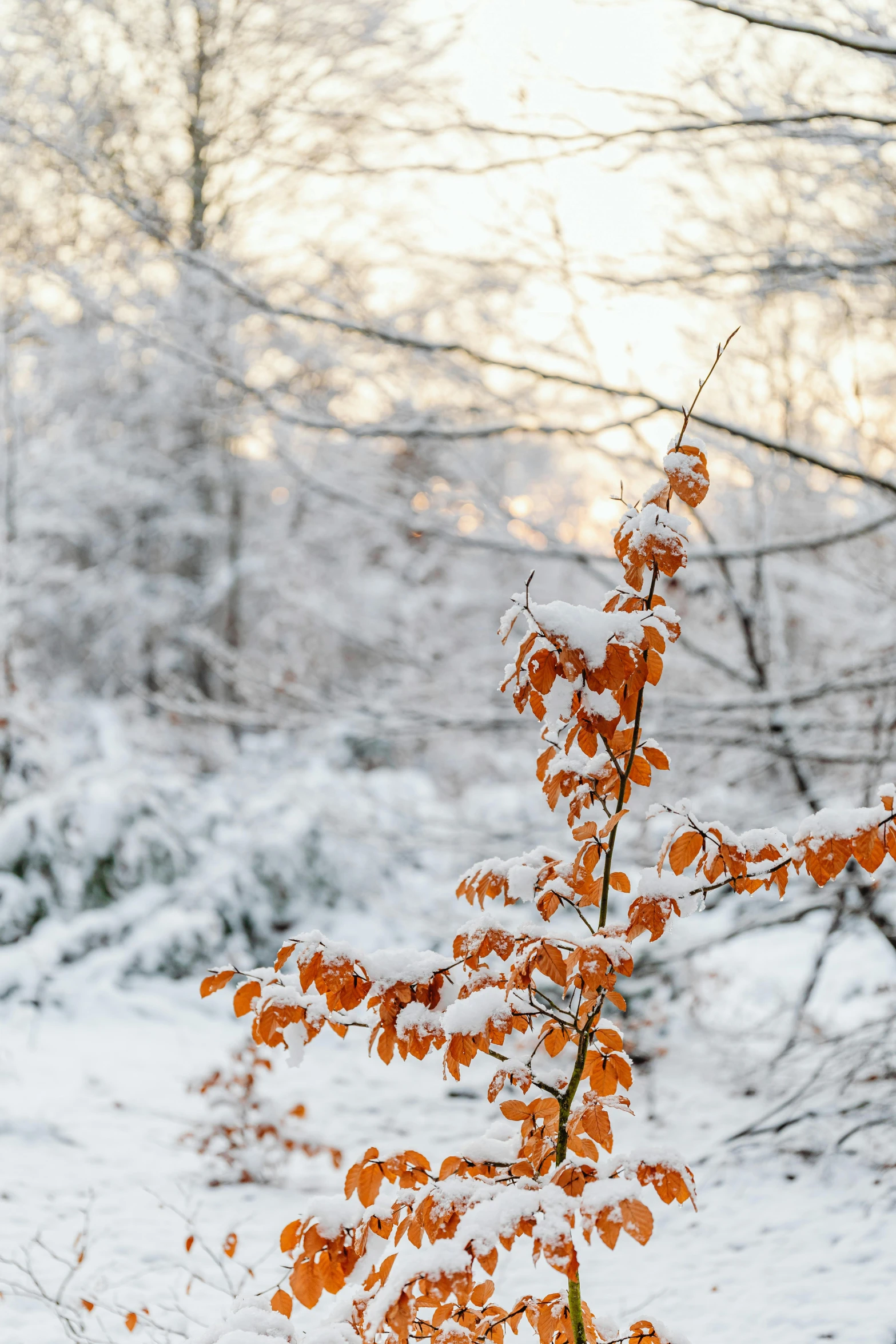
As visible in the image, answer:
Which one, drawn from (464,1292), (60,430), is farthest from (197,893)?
(464,1292)

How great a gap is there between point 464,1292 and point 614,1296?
2.08 meters

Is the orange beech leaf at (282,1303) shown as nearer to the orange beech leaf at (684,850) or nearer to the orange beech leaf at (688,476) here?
the orange beech leaf at (684,850)

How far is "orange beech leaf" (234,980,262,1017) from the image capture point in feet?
5.05

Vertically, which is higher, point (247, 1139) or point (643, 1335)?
point (247, 1139)

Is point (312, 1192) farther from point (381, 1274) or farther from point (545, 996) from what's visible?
point (545, 996)

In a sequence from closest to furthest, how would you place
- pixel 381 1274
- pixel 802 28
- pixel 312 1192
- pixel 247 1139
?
pixel 381 1274 < pixel 802 28 < pixel 312 1192 < pixel 247 1139

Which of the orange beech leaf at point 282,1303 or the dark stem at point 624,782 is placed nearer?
the dark stem at point 624,782

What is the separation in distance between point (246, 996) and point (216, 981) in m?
0.09

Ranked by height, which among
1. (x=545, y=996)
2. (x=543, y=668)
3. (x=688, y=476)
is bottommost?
(x=545, y=996)

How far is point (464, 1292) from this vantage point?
136 cm

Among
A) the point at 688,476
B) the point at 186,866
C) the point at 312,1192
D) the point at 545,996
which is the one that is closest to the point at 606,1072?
the point at 545,996

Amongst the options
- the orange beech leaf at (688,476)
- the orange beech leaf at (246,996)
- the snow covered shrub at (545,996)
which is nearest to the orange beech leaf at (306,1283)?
the snow covered shrub at (545,996)

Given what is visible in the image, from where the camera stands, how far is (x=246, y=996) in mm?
1570

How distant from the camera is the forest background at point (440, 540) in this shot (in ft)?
10.8
